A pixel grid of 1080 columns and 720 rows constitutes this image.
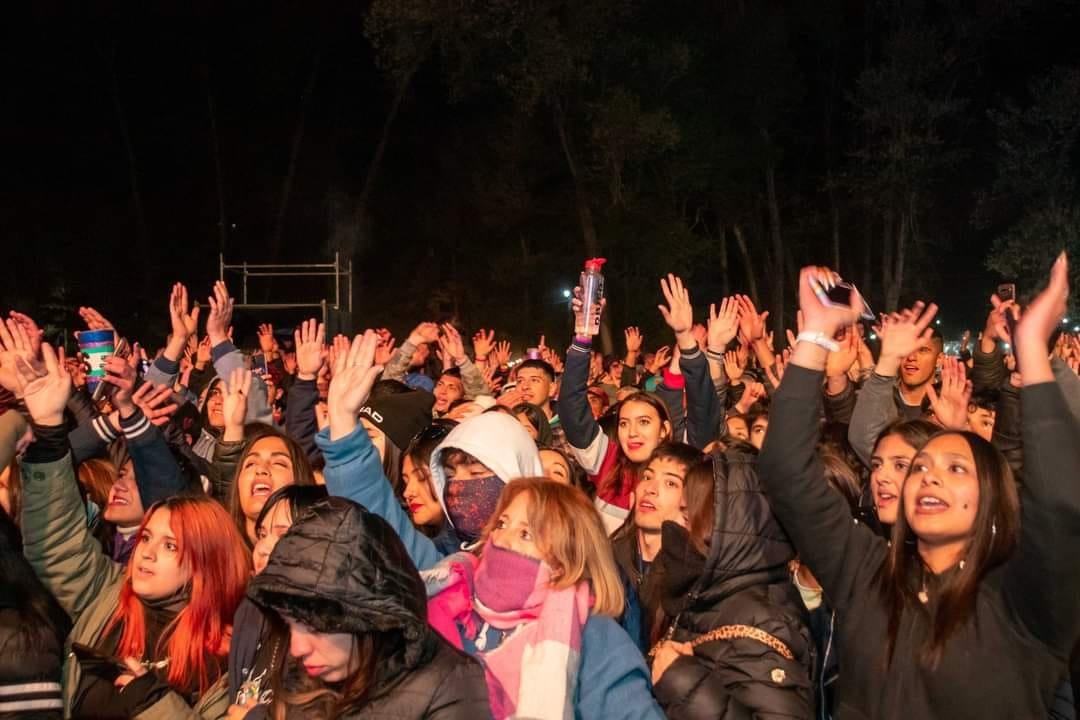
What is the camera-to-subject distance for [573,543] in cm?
318

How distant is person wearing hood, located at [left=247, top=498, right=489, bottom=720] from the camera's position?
2.57m

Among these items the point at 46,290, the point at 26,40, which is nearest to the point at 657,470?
the point at 46,290

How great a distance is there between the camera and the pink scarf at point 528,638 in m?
2.86

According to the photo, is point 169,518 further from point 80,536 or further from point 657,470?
point 657,470

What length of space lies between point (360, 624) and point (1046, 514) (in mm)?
1768

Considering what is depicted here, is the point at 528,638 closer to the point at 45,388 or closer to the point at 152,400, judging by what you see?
the point at 45,388

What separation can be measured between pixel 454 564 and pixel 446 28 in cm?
2083

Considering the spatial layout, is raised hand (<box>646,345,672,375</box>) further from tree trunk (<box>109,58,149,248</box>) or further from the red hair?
tree trunk (<box>109,58,149,248</box>)

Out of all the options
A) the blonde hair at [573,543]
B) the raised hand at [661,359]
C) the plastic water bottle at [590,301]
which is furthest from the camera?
the raised hand at [661,359]

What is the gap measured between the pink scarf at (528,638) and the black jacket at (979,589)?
718 mm

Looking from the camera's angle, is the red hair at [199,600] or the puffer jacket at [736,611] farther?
the red hair at [199,600]

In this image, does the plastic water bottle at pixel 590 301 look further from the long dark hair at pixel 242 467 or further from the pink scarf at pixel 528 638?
the pink scarf at pixel 528 638

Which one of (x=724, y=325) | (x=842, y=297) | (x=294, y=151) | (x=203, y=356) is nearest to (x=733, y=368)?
(x=724, y=325)

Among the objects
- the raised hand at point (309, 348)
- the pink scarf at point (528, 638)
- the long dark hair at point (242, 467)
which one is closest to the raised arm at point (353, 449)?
the pink scarf at point (528, 638)
